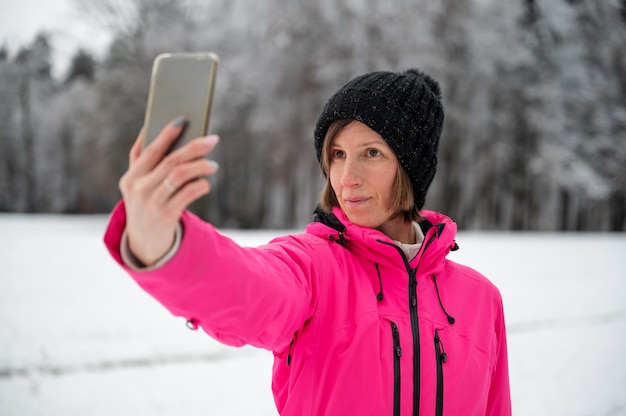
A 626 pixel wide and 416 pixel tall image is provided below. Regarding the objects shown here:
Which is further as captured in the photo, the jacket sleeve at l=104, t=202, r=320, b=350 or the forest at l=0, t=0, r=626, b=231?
the forest at l=0, t=0, r=626, b=231

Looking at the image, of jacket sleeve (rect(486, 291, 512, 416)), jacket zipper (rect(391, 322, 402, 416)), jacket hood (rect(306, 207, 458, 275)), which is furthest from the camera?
jacket sleeve (rect(486, 291, 512, 416))

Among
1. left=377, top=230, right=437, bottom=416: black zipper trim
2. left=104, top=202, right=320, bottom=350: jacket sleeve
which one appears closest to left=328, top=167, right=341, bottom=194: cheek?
left=377, top=230, right=437, bottom=416: black zipper trim

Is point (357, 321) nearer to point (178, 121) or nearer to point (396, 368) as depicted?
point (396, 368)

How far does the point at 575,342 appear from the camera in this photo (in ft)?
20.0

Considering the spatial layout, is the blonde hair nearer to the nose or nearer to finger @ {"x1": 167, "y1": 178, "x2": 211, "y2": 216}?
→ the nose

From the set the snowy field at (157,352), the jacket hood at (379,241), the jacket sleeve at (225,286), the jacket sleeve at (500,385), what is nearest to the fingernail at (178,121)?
the jacket sleeve at (225,286)

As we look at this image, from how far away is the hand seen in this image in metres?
0.75

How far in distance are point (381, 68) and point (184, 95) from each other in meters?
18.5

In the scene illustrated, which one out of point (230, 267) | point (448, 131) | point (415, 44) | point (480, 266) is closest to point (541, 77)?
point (448, 131)

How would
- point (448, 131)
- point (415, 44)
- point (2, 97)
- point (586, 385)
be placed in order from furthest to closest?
point (2, 97)
point (448, 131)
point (415, 44)
point (586, 385)

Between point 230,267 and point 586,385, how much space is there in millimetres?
5187

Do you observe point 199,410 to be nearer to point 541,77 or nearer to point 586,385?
point 586,385

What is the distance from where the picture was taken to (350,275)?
1356mm

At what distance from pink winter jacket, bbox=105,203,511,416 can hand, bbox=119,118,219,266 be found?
16cm
